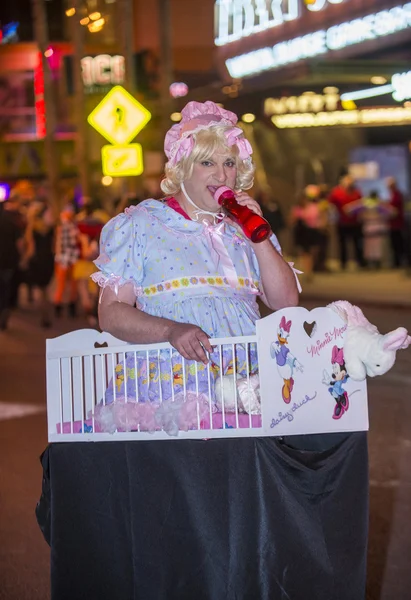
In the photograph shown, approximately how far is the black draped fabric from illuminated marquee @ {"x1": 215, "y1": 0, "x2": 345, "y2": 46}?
51.7ft

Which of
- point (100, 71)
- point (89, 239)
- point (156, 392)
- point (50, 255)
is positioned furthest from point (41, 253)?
point (156, 392)

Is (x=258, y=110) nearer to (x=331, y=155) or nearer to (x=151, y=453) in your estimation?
(x=331, y=155)

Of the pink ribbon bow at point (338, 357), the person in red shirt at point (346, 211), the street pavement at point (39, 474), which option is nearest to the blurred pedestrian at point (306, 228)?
the person in red shirt at point (346, 211)

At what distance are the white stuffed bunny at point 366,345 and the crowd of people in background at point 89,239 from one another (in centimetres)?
813

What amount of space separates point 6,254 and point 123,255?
45.4 feet

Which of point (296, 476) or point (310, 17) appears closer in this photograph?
point (296, 476)

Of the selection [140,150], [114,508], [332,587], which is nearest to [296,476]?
[332,587]

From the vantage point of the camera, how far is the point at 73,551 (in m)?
3.59

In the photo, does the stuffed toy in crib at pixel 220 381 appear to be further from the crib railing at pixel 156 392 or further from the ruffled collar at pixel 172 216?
the ruffled collar at pixel 172 216

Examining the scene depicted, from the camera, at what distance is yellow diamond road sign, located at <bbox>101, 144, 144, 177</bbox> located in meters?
18.8

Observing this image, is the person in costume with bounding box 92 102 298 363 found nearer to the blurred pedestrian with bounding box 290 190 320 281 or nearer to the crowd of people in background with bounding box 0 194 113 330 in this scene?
the crowd of people in background with bounding box 0 194 113 330

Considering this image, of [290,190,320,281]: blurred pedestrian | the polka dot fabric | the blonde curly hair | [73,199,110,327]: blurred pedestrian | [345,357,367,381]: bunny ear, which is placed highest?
[290,190,320,281]: blurred pedestrian

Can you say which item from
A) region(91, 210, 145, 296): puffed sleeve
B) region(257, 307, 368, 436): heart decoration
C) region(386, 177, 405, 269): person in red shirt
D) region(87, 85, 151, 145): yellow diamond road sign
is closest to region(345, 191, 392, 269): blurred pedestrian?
region(386, 177, 405, 269): person in red shirt

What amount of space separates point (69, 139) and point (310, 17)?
95.6ft
